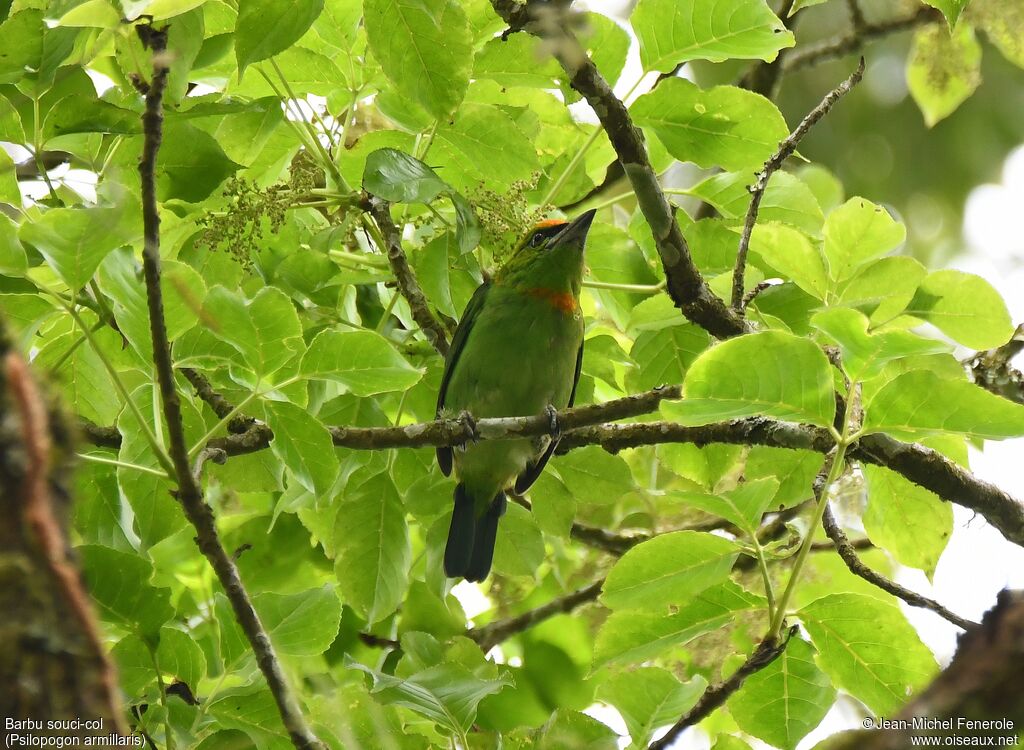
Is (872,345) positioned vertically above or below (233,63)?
below

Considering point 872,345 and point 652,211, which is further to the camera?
point 652,211

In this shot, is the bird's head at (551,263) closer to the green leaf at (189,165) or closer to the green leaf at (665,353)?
the green leaf at (665,353)

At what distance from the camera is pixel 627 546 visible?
440 centimetres

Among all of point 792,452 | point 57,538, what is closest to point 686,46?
point 792,452

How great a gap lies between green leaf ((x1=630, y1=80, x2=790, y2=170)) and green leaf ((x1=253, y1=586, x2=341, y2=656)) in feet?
5.56

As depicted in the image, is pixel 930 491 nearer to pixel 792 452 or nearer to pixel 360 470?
pixel 792 452

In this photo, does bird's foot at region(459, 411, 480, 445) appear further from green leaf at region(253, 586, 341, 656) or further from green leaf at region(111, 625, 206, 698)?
green leaf at region(111, 625, 206, 698)

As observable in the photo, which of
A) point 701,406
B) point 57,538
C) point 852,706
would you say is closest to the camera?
point 57,538

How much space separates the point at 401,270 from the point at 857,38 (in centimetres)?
299

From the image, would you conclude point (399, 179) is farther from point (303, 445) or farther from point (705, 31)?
point (705, 31)

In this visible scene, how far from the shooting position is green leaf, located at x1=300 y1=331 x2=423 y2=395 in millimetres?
2482

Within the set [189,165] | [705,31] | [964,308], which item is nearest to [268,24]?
[189,165]

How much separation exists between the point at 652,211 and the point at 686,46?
0.53 metres

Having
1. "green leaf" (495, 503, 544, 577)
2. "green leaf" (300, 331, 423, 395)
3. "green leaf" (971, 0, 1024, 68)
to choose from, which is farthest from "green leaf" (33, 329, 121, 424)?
"green leaf" (971, 0, 1024, 68)
